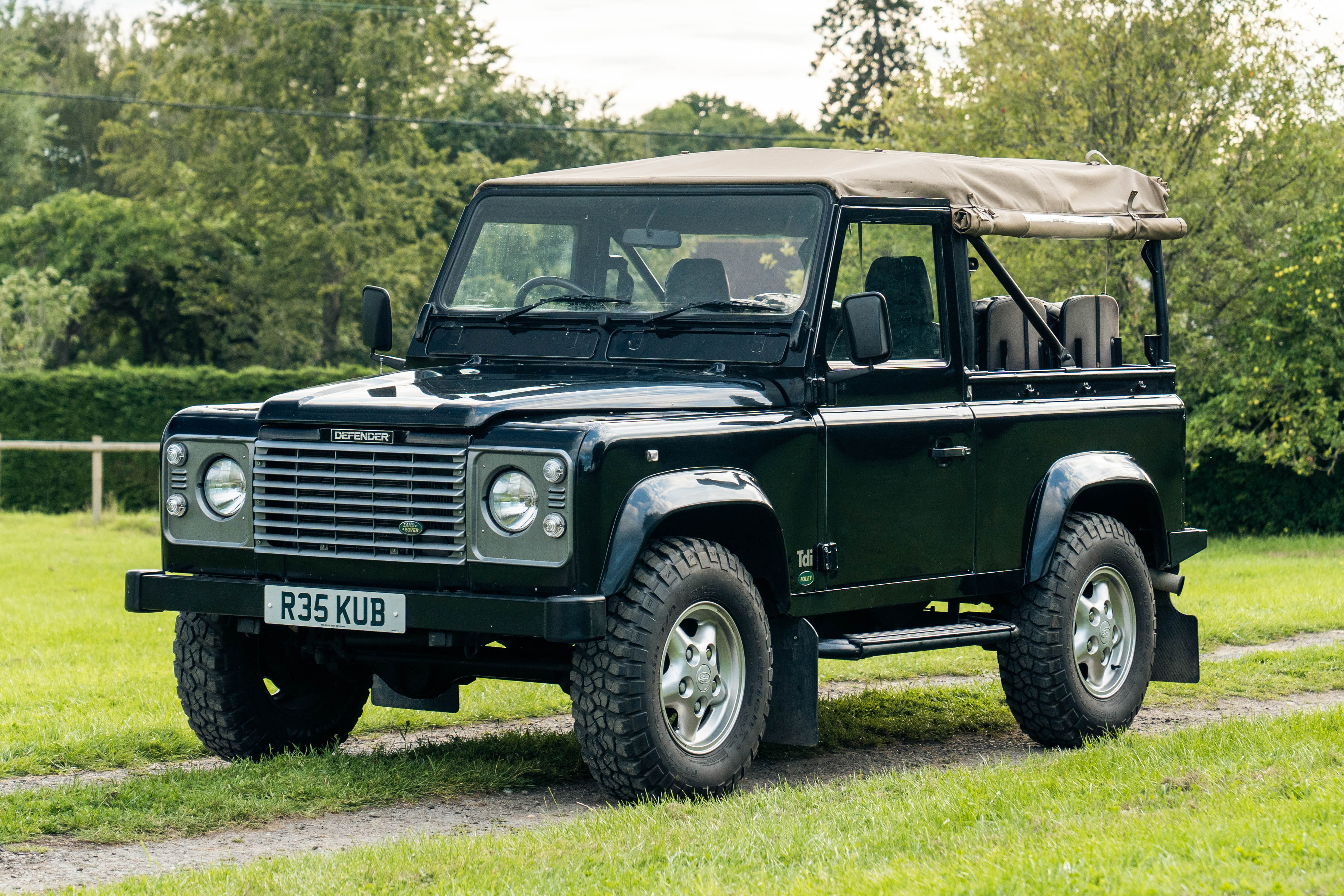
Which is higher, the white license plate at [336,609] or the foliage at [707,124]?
the foliage at [707,124]

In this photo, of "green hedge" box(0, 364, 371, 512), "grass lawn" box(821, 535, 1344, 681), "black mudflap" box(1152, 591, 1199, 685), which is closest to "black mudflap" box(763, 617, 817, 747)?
"black mudflap" box(1152, 591, 1199, 685)

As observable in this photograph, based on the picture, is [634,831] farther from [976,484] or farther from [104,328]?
[104,328]

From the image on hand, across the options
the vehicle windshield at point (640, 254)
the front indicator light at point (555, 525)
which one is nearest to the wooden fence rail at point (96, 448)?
the vehicle windshield at point (640, 254)

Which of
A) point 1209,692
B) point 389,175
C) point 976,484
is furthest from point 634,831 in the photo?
point 389,175

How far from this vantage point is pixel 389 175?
4075cm

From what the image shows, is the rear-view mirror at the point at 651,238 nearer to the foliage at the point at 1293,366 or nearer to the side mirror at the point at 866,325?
the side mirror at the point at 866,325

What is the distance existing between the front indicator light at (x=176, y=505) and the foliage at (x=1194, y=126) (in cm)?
1601

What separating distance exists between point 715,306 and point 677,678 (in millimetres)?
1670

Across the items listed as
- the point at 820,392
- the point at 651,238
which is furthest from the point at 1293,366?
the point at 820,392

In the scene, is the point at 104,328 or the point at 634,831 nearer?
the point at 634,831

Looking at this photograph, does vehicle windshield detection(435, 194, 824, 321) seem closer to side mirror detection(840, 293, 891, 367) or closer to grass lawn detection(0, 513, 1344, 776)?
side mirror detection(840, 293, 891, 367)

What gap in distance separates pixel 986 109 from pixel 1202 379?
4.53 meters

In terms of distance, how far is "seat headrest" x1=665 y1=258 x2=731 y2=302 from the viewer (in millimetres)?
7285

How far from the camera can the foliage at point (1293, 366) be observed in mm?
Answer: 21344
